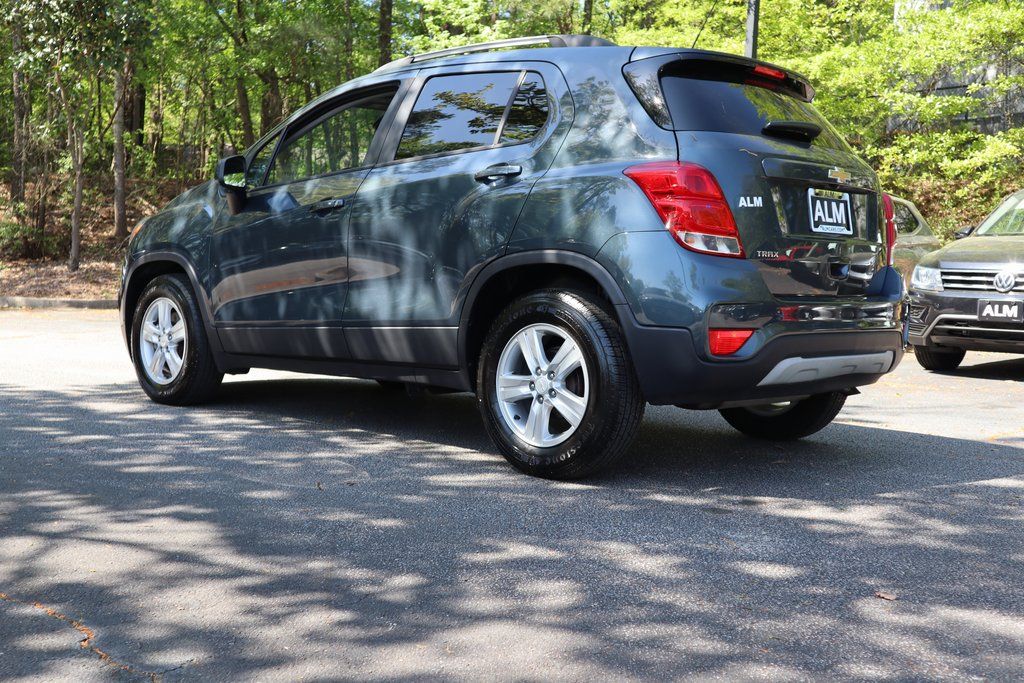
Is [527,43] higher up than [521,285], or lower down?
higher up

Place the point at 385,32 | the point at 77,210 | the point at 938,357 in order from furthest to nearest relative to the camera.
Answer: the point at 385,32, the point at 77,210, the point at 938,357

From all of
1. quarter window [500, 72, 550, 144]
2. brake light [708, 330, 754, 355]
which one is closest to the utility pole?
quarter window [500, 72, 550, 144]

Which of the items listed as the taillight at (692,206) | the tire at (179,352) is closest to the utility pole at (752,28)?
the tire at (179,352)

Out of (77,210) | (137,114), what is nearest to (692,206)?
(77,210)

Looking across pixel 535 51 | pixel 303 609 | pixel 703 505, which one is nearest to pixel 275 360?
pixel 535 51

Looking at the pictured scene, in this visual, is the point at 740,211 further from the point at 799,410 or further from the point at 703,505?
the point at 799,410

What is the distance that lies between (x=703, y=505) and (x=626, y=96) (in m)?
1.74

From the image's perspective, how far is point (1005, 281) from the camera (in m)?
9.12

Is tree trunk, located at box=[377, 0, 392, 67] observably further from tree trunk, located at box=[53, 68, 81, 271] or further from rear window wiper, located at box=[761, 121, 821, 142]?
rear window wiper, located at box=[761, 121, 821, 142]

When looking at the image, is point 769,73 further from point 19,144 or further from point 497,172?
point 19,144

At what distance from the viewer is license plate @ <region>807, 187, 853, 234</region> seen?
188 inches

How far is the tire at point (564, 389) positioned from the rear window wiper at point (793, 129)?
1.10 metres

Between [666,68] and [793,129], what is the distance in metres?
0.65

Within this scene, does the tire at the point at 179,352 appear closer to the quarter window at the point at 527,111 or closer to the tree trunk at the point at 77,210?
the quarter window at the point at 527,111
